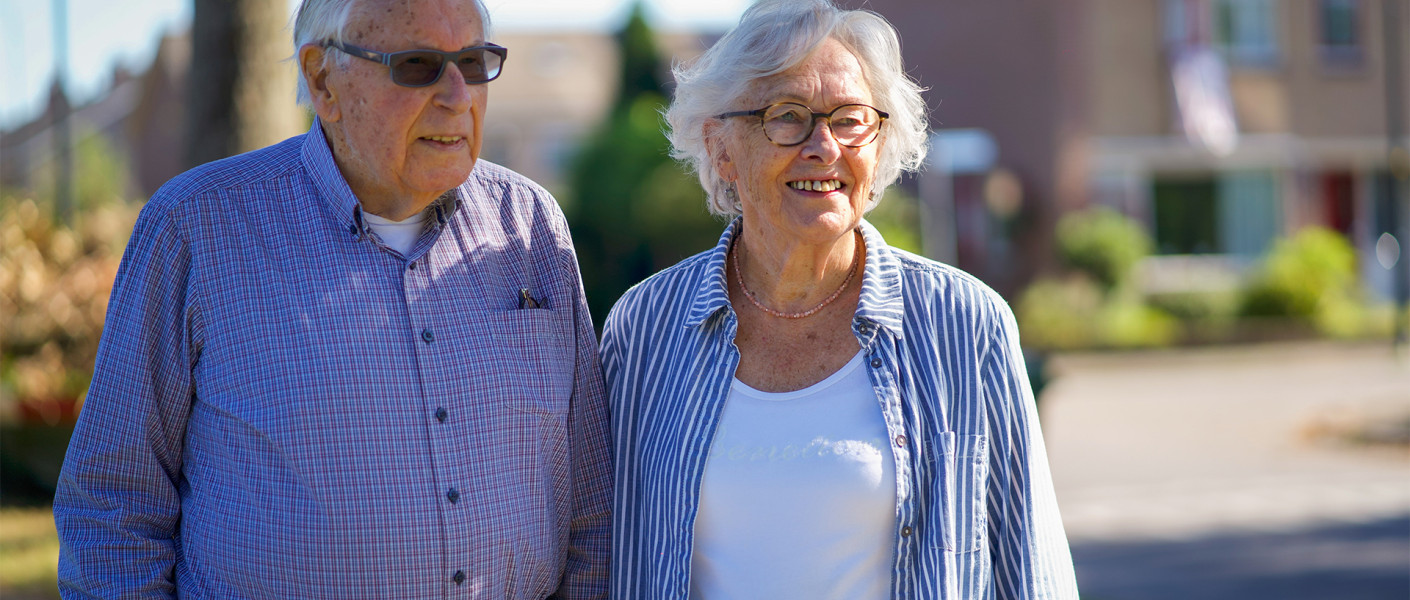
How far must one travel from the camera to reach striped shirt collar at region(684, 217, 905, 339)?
2.45 meters

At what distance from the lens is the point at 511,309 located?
7.97ft

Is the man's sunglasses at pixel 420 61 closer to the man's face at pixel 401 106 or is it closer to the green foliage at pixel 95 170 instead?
the man's face at pixel 401 106

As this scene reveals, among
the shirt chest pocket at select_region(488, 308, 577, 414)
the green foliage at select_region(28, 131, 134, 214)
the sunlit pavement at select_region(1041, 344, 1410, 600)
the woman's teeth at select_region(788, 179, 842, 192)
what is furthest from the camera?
the green foliage at select_region(28, 131, 134, 214)

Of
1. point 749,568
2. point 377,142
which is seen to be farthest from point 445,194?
point 749,568

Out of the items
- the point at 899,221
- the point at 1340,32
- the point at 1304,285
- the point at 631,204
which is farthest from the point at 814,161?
the point at 1340,32

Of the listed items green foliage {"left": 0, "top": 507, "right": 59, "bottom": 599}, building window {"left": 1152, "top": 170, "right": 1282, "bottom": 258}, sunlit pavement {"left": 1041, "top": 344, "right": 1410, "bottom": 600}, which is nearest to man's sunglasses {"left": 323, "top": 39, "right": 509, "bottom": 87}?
sunlit pavement {"left": 1041, "top": 344, "right": 1410, "bottom": 600}

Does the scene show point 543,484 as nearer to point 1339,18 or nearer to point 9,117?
point 9,117

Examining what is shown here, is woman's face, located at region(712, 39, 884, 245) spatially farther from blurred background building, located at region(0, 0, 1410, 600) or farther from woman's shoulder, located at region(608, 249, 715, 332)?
blurred background building, located at region(0, 0, 1410, 600)

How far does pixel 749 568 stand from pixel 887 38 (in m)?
1.14

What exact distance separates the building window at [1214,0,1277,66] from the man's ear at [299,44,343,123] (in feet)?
77.5

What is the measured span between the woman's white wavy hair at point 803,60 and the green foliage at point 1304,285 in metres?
19.4

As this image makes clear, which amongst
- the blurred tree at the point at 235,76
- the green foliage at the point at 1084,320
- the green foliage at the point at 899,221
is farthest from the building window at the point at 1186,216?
the blurred tree at the point at 235,76

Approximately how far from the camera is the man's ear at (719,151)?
8.60ft

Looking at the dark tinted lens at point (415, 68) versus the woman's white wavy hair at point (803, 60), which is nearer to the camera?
the dark tinted lens at point (415, 68)
